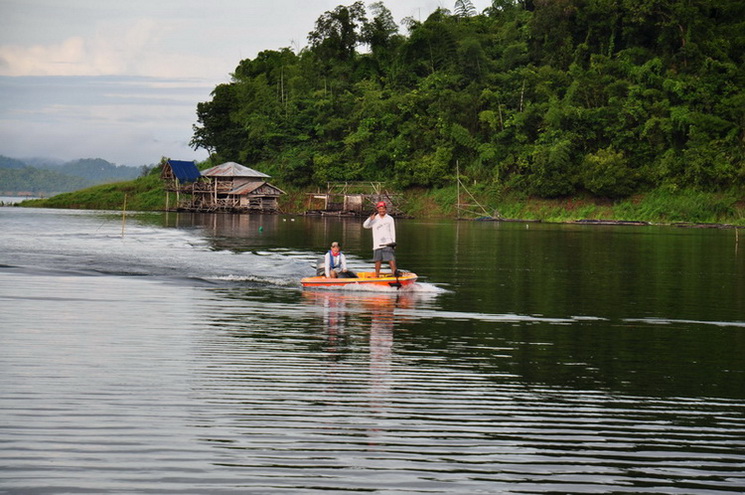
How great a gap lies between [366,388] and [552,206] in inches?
2585

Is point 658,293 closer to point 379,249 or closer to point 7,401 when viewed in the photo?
point 379,249

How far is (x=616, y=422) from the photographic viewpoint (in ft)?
29.2

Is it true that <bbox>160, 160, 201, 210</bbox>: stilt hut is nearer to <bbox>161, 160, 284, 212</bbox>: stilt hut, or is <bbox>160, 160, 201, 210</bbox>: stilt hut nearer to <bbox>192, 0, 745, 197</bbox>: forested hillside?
<bbox>161, 160, 284, 212</bbox>: stilt hut

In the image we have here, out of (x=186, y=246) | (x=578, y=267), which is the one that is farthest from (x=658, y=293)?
(x=186, y=246)

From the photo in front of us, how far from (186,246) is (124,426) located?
2905 centimetres

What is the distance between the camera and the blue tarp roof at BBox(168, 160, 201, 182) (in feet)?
303

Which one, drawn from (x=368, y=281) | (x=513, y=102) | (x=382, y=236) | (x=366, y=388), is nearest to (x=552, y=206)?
(x=513, y=102)

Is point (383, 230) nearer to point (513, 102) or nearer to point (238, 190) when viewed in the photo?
point (513, 102)

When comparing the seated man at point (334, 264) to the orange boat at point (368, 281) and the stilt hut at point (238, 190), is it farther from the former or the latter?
the stilt hut at point (238, 190)

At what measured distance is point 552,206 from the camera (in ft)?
242

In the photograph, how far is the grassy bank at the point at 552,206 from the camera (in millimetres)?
64562

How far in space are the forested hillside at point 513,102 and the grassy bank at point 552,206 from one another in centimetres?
112

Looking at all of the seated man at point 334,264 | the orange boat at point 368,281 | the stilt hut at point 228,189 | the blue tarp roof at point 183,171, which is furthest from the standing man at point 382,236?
the blue tarp roof at point 183,171

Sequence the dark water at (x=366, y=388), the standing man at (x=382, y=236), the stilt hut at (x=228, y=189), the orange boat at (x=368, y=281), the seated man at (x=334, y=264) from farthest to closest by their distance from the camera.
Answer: the stilt hut at (x=228, y=189) < the standing man at (x=382, y=236) < the seated man at (x=334, y=264) < the orange boat at (x=368, y=281) < the dark water at (x=366, y=388)
